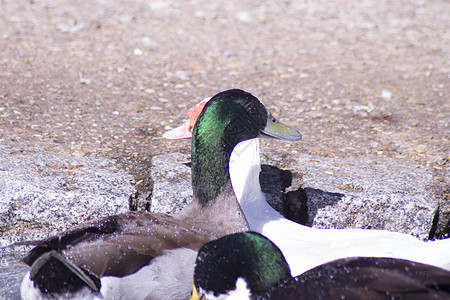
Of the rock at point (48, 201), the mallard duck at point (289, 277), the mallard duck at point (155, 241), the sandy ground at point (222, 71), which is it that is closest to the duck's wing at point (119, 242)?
the mallard duck at point (155, 241)

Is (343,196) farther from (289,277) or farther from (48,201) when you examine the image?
(48,201)

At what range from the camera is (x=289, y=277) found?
Result: 7.93 feet

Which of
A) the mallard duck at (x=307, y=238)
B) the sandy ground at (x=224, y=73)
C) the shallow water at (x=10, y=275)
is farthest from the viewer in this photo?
the sandy ground at (x=224, y=73)

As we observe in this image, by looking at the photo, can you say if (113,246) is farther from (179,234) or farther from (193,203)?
(193,203)

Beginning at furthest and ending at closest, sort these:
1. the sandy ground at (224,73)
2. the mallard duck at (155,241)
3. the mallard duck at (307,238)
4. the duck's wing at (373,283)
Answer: the sandy ground at (224,73) → the mallard duck at (307,238) → the mallard duck at (155,241) → the duck's wing at (373,283)

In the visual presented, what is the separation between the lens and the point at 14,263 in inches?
127

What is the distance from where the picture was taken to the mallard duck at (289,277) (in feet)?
7.22

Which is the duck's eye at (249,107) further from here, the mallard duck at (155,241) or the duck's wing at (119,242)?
the duck's wing at (119,242)

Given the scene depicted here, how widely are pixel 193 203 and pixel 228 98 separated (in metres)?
0.56

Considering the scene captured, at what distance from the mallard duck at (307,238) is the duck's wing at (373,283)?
0.39m

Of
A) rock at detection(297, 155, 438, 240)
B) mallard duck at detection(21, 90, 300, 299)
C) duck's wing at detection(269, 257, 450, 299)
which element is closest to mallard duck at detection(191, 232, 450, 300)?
duck's wing at detection(269, 257, 450, 299)

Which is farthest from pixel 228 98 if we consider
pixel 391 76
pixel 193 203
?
pixel 391 76

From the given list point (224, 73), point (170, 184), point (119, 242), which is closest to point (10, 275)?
point (119, 242)

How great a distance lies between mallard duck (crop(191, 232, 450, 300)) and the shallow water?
1077 millimetres
